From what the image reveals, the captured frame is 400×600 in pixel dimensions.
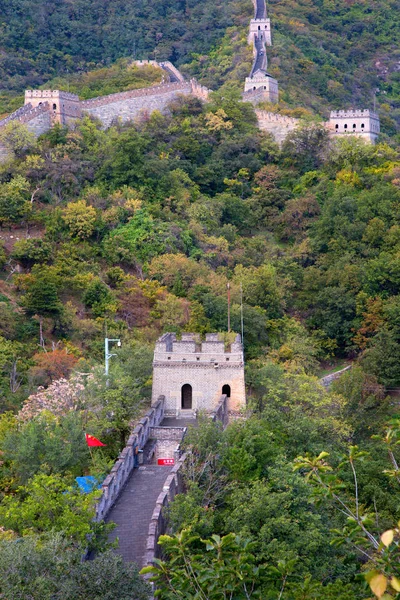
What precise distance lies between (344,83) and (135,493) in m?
72.5

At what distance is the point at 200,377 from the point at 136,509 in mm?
8688

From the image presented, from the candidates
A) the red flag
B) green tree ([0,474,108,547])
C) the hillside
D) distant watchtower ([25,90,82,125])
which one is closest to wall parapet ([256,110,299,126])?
distant watchtower ([25,90,82,125])

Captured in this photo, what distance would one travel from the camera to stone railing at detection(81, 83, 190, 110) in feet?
213

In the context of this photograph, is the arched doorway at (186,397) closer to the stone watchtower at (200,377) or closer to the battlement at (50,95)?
the stone watchtower at (200,377)

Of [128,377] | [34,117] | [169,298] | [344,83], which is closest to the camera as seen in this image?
[128,377]

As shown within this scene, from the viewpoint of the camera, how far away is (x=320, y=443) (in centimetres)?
3450

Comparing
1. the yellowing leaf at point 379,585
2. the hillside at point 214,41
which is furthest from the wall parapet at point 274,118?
the yellowing leaf at point 379,585

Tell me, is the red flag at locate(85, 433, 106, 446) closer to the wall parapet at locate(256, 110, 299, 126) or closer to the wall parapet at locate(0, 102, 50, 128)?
the wall parapet at locate(0, 102, 50, 128)

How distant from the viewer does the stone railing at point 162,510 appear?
22969 millimetres

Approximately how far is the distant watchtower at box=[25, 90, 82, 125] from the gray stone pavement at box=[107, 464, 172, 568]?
37523 mm

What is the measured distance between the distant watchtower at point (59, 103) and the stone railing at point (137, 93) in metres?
0.91

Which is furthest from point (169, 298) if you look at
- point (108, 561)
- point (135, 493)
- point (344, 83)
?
point (344, 83)

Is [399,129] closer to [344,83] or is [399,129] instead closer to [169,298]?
[344,83]

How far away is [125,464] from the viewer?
2762 centimetres
